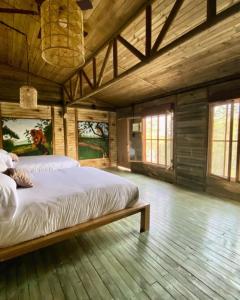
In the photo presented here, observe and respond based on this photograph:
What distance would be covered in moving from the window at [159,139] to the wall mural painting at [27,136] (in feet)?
10.2

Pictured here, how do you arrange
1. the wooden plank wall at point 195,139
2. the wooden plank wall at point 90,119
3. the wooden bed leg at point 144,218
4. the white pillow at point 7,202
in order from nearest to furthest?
1. the white pillow at point 7,202
2. the wooden bed leg at point 144,218
3. the wooden plank wall at point 195,139
4. the wooden plank wall at point 90,119

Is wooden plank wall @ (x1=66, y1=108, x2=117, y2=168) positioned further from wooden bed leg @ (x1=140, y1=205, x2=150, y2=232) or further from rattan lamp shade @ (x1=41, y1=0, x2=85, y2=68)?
rattan lamp shade @ (x1=41, y1=0, x2=85, y2=68)

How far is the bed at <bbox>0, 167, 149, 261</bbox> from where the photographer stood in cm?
157

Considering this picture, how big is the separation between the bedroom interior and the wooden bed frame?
0.01 m

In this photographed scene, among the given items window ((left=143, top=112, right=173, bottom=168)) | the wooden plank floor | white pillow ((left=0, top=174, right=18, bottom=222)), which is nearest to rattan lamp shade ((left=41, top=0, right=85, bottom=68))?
white pillow ((left=0, top=174, right=18, bottom=222))

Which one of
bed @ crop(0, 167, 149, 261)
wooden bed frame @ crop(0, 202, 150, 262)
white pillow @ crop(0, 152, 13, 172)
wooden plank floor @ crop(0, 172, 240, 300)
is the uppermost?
white pillow @ crop(0, 152, 13, 172)

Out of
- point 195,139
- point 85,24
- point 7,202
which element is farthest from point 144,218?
point 85,24

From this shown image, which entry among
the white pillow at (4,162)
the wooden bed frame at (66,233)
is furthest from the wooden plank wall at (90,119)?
the wooden bed frame at (66,233)

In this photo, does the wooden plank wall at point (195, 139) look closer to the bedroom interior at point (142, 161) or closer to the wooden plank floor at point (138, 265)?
the bedroom interior at point (142, 161)

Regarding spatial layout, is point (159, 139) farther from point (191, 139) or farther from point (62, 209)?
point (62, 209)

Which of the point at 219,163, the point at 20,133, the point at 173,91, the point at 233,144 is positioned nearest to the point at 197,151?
the point at 219,163

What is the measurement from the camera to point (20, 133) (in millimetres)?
5020

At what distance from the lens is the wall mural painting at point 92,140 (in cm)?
615

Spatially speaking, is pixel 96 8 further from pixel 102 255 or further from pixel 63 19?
pixel 102 255
